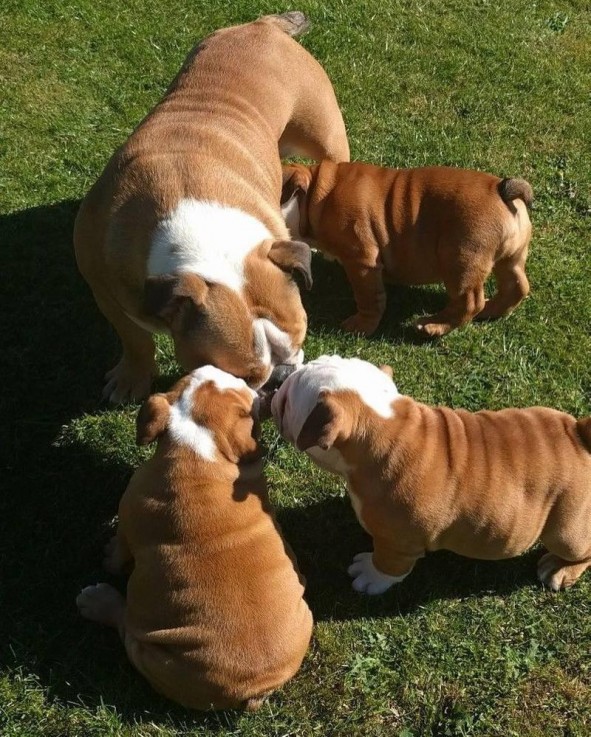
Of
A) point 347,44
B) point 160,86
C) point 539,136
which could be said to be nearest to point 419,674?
point 539,136

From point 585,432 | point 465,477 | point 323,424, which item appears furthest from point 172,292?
point 585,432

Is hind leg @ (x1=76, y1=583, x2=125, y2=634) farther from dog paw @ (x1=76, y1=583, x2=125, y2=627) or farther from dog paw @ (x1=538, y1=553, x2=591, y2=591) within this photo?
dog paw @ (x1=538, y1=553, x2=591, y2=591)

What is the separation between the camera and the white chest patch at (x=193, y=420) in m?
3.73

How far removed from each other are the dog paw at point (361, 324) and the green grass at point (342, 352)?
0.31 ft

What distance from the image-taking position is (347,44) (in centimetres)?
774

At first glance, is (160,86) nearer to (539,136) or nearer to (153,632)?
(539,136)

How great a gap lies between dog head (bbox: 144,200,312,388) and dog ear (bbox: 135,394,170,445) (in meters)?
0.33

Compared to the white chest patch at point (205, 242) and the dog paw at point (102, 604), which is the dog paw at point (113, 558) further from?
the white chest patch at point (205, 242)

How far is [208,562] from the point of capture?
359 cm

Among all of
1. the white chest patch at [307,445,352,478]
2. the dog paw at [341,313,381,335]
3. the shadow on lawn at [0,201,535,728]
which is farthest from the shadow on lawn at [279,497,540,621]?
the dog paw at [341,313,381,335]

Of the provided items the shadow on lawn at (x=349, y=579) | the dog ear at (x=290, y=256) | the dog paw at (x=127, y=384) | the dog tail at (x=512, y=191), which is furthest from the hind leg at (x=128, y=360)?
the dog tail at (x=512, y=191)

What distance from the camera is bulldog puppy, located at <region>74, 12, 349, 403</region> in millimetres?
3824

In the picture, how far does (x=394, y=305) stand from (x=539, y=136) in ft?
8.08

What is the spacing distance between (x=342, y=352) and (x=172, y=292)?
2.17 metres
